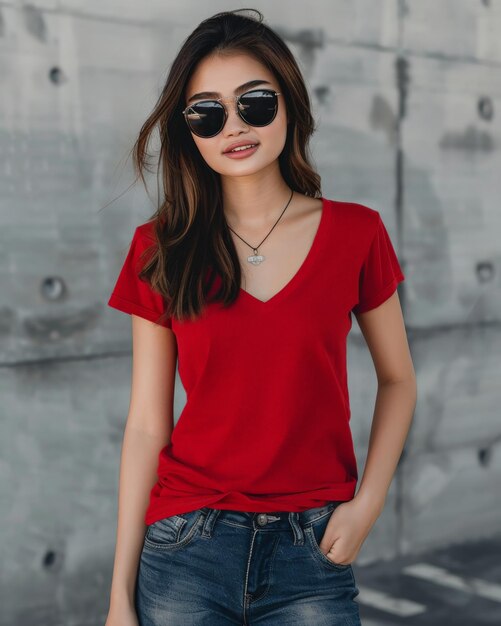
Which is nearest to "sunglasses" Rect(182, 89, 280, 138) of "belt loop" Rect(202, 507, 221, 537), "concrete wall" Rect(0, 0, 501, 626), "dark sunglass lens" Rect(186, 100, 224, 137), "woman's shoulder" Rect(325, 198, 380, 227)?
"dark sunglass lens" Rect(186, 100, 224, 137)

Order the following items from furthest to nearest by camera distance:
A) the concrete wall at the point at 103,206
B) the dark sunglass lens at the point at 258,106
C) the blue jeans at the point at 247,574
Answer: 1. the concrete wall at the point at 103,206
2. the dark sunglass lens at the point at 258,106
3. the blue jeans at the point at 247,574

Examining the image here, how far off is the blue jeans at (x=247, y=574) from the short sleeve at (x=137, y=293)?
0.40 m

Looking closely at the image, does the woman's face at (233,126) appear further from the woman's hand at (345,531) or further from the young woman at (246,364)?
the woman's hand at (345,531)

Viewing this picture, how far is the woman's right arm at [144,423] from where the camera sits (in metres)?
1.87

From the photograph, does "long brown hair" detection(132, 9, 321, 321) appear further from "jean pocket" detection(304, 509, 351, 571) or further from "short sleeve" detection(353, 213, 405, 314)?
"jean pocket" detection(304, 509, 351, 571)

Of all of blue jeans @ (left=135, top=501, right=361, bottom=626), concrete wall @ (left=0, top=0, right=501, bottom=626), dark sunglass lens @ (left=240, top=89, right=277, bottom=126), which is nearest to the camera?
blue jeans @ (left=135, top=501, right=361, bottom=626)

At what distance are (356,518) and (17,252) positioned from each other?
6.43ft

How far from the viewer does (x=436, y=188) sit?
180 inches

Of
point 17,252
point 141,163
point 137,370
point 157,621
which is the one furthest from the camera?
point 17,252

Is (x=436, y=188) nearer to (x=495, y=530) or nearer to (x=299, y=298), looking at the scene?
(x=495, y=530)

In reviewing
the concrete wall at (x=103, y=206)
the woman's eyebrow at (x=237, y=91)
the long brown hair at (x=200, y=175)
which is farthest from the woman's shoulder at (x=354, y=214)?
the concrete wall at (x=103, y=206)

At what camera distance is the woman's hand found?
5.68ft

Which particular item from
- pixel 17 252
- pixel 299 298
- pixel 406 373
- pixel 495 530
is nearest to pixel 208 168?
pixel 299 298

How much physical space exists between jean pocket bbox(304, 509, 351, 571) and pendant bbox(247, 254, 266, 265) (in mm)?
505
